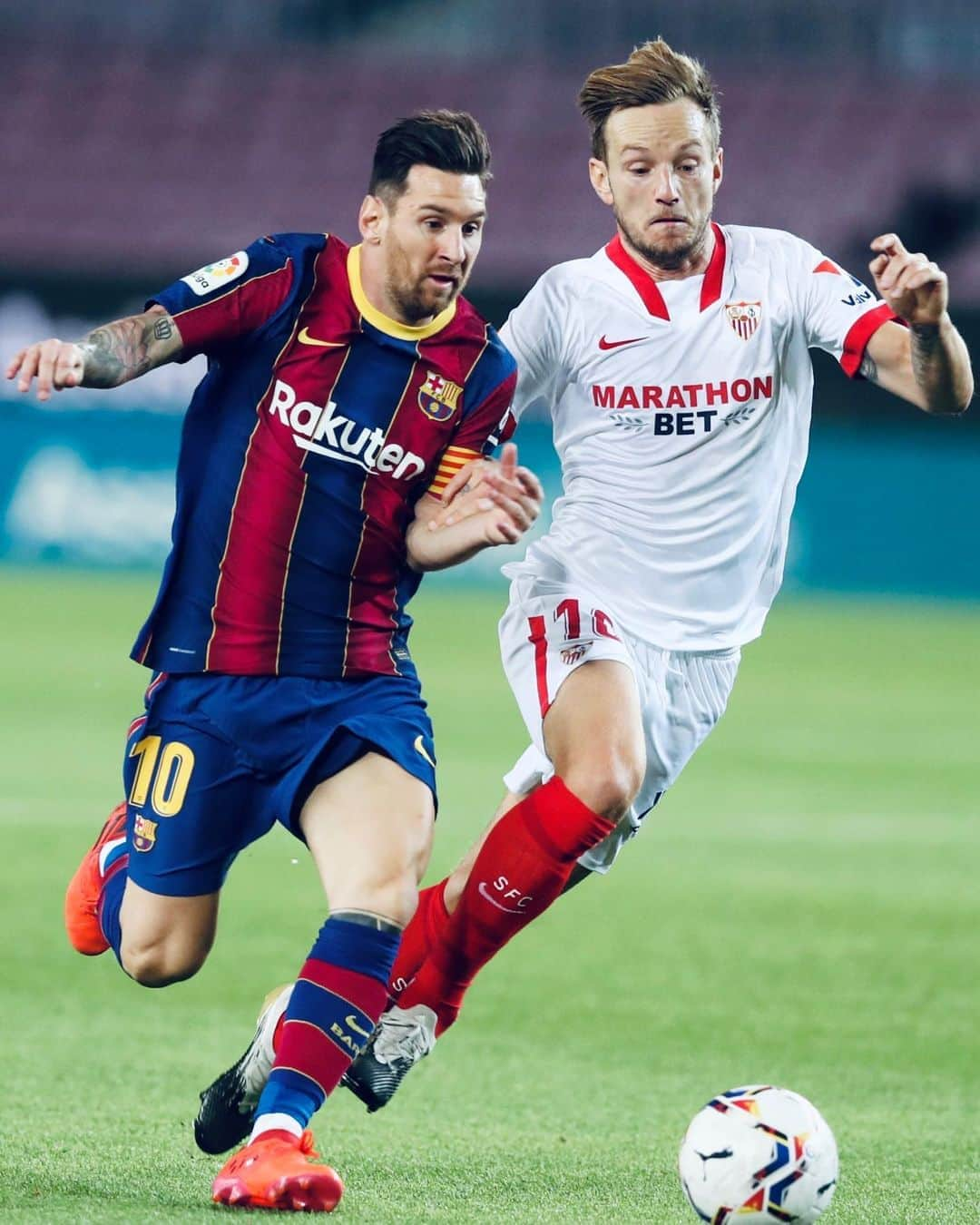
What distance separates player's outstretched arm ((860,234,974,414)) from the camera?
14.5 feet

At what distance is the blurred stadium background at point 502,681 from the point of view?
4977 mm

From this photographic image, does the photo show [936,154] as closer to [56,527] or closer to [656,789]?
[56,527]

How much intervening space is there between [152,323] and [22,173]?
79.7ft

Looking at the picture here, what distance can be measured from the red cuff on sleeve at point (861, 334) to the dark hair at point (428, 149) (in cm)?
107

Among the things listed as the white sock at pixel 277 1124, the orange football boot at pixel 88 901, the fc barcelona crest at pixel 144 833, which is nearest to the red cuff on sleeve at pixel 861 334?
the fc barcelona crest at pixel 144 833

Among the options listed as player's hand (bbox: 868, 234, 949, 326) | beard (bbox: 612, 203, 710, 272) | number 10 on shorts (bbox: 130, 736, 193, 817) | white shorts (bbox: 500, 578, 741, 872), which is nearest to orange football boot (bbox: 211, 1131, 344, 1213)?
number 10 on shorts (bbox: 130, 736, 193, 817)

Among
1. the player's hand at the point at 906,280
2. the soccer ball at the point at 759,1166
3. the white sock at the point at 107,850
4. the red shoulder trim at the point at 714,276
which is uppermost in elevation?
the player's hand at the point at 906,280

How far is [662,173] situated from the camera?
4941 millimetres

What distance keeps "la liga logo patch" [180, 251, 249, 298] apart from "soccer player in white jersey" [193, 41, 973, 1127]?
957 millimetres

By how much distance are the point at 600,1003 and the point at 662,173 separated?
2.79 metres

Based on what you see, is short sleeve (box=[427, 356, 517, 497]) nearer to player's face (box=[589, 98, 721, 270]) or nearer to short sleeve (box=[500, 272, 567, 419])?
short sleeve (box=[500, 272, 567, 419])

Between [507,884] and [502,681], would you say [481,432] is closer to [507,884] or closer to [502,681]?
[507,884]

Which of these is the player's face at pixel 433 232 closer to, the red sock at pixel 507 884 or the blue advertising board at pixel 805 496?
the red sock at pixel 507 884

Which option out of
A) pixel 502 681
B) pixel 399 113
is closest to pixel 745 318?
pixel 502 681
